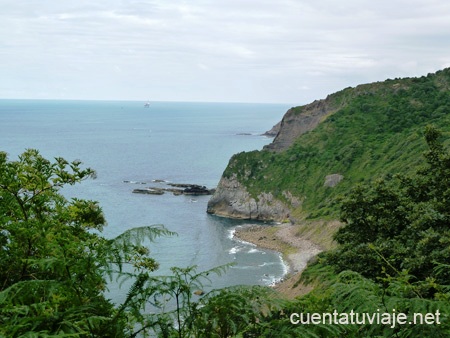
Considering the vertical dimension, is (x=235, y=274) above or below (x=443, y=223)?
below

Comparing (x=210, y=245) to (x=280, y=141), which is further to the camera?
(x=280, y=141)

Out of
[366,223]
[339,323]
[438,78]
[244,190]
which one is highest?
[438,78]

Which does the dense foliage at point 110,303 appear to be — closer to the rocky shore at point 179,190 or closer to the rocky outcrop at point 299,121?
the rocky shore at point 179,190

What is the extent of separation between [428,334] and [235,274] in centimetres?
5324

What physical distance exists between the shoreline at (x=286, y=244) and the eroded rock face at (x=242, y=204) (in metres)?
5.30

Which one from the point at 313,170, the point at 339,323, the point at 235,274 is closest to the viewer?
the point at 339,323

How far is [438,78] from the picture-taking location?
4087 inches

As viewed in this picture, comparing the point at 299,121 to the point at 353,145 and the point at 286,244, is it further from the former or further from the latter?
the point at 286,244

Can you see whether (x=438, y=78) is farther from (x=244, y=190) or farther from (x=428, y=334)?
(x=428, y=334)

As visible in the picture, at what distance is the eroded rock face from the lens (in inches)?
3297

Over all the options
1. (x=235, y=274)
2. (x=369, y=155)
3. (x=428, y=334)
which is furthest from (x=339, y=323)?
(x=369, y=155)

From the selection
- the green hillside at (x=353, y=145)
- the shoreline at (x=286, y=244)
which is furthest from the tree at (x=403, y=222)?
the green hillside at (x=353, y=145)

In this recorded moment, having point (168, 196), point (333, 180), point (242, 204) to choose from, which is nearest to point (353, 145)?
point (333, 180)

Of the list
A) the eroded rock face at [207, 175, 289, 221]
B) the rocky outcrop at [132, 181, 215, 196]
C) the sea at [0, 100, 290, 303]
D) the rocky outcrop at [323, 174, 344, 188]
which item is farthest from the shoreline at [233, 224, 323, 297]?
the rocky outcrop at [132, 181, 215, 196]
